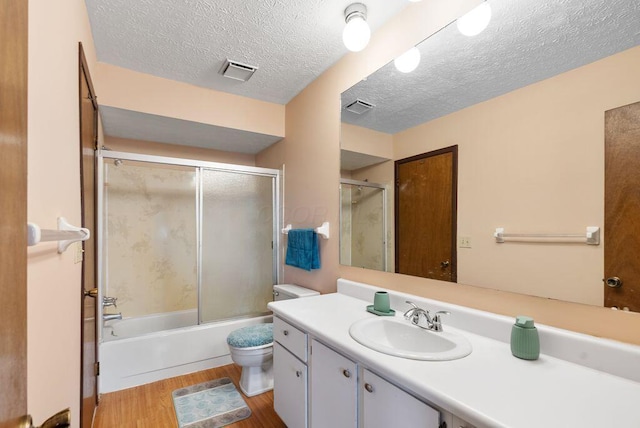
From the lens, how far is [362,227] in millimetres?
1985

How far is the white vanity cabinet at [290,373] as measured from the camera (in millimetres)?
1461

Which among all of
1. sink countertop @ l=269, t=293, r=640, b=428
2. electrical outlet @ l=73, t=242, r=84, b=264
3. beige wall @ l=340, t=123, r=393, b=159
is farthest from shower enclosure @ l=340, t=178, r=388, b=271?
electrical outlet @ l=73, t=242, r=84, b=264

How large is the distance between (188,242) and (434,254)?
2.79 m

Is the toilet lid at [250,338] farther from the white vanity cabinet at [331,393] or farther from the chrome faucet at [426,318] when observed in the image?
the chrome faucet at [426,318]

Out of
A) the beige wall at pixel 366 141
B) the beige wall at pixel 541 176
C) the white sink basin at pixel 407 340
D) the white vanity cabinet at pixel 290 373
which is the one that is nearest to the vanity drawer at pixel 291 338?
the white vanity cabinet at pixel 290 373

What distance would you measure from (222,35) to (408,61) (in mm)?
1159

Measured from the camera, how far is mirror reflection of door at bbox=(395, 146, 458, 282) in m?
1.44

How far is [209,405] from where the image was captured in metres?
2.03

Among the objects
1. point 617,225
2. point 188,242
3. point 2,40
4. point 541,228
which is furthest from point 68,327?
point 188,242

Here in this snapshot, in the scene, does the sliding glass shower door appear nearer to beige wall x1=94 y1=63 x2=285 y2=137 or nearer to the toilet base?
beige wall x1=94 y1=63 x2=285 y2=137

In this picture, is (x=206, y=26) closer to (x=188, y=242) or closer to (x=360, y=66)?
(x=360, y=66)

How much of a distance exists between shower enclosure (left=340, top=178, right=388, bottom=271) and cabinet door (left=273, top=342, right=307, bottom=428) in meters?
0.73

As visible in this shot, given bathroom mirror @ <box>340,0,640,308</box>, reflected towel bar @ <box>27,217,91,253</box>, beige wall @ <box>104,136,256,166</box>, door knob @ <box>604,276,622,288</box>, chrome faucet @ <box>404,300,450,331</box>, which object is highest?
beige wall @ <box>104,136,256,166</box>

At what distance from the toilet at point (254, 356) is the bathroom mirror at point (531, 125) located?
1.42 meters
